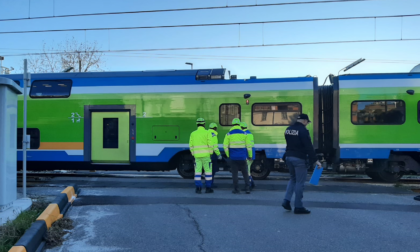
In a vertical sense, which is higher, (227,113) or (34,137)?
(227,113)

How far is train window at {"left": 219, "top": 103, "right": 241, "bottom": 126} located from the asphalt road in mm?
2300

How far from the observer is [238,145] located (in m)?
8.80

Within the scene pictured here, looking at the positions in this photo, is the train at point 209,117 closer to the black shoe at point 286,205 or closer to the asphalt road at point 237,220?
the asphalt road at point 237,220

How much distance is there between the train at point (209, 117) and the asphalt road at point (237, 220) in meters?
1.59

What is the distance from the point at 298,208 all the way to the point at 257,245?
1998mm

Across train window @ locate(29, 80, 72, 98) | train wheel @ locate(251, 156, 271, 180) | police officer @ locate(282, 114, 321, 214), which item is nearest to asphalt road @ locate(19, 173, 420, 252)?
police officer @ locate(282, 114, 321, 214)

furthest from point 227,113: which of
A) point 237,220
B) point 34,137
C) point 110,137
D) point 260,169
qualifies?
point 34,137

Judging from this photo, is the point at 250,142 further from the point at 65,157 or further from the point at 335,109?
the point at 65,157

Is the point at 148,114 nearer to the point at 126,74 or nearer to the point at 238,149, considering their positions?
the point at 126,74

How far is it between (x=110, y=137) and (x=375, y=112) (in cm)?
773

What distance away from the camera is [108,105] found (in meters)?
11.5

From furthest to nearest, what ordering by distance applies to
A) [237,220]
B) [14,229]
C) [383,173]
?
[383,173] → [237,220] → [14,229]

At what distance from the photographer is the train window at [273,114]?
36.0 feet

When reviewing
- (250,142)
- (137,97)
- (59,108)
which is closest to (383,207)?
(250,142)
